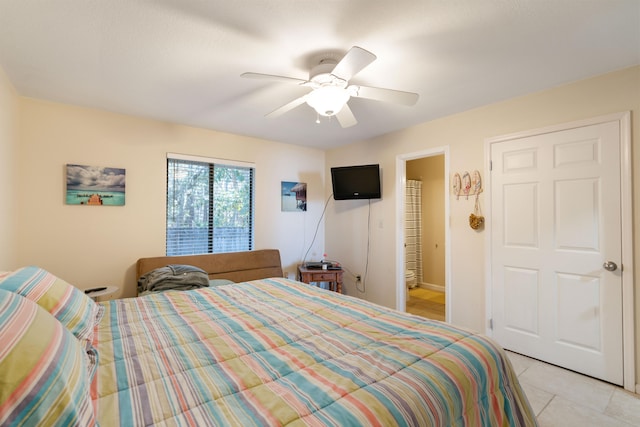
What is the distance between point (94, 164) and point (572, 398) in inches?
180

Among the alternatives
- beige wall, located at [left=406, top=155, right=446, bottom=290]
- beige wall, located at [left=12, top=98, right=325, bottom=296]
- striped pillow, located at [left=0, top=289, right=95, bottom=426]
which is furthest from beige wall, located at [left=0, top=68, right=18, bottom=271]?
beige wall, located at [left=406, top=155, right=446, bottom=290]

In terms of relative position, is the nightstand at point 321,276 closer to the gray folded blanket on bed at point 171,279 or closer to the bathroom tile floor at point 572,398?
the gray folded blanket on bed at point 171,279

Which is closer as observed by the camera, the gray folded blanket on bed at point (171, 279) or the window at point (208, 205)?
the gray folded blanket on bed at point (171, 279)

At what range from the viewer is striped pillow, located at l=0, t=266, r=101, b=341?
126 cm

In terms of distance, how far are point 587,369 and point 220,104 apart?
3.90 m

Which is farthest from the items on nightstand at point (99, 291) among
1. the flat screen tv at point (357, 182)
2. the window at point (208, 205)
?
the flat screen tv at point (357, 182)

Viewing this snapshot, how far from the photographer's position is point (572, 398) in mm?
2062

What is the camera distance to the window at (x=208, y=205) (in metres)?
3.53

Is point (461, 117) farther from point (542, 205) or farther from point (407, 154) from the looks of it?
point (542, 205)

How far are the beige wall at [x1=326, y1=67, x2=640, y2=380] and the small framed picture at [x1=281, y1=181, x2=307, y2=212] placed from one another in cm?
49

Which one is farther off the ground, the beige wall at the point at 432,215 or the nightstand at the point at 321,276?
the beige wall at the point at 432,215

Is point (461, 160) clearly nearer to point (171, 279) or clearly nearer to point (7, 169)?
point (171, 279)

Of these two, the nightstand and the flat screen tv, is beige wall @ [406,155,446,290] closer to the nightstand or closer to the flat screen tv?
the flat screen tv

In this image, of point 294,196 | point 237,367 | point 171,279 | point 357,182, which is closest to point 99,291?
point 171,279
